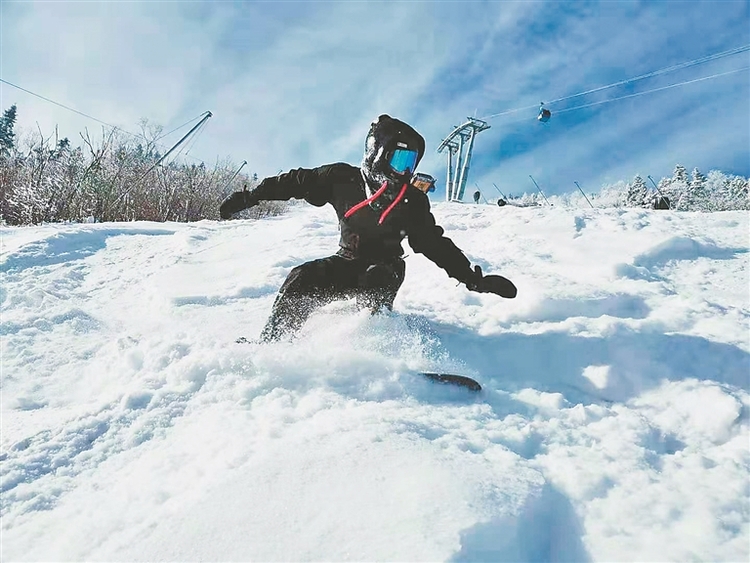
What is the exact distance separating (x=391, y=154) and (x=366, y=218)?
33cm

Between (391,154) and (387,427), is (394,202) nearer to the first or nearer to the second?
(391,154)

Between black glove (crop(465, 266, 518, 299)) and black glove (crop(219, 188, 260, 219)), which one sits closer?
black glove (crop(465, 266, 518, 299))

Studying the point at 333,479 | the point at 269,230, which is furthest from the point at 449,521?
the point at 269,230

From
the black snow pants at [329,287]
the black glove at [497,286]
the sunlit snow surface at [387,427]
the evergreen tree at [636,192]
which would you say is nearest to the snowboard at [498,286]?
the black glove at [497,286]

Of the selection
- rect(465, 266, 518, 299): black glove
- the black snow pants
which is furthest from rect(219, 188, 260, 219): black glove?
rect(465, 266, 518, 299): black glove

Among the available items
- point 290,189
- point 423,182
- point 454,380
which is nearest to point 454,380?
point 454,380

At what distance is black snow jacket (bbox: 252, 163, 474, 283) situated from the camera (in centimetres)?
230

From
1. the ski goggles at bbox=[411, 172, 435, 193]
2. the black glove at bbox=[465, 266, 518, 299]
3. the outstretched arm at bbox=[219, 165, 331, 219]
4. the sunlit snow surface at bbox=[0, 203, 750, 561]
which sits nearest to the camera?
the sunlit snow surface at bbox=[0, 203, 750, 561]

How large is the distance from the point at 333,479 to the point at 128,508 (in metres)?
0.48

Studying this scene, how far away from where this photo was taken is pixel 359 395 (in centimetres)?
159

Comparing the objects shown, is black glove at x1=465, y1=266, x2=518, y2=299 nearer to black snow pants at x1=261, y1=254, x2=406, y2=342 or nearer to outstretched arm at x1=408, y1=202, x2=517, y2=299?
outstretched arm at x1=408, y1=202, x2=517, y2=299

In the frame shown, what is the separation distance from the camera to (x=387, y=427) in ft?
4.39

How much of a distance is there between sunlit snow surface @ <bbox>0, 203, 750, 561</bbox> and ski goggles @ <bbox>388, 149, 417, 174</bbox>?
0.74 metres

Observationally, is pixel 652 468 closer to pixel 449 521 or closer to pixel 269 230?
pixel 449 521
